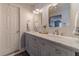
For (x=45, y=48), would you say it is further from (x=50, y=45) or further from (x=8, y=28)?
(x=8, y=28)

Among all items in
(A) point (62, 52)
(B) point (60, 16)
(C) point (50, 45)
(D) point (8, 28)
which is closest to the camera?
(A) point (62, 52)

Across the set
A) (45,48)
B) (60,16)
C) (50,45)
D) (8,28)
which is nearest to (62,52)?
(50,45)

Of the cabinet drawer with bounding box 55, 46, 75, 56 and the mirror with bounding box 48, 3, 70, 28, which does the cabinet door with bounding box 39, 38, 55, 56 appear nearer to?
the cabinet drawer with bounding box 55, 46, 75, 56

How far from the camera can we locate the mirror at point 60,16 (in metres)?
1.91

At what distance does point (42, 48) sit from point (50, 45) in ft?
0.66

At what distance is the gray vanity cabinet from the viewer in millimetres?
1488

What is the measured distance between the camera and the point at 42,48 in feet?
5.91

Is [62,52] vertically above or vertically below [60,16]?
below

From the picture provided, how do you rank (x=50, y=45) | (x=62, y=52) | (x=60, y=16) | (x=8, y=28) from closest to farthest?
1. (x=62, y=52)
2. (x=50, y=45)
3. (x=8, y=28)
4. (x=60, y=16)

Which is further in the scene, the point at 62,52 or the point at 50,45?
the point at 50,45

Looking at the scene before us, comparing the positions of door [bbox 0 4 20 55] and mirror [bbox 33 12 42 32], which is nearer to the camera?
door [bbox 0 4 20 55]

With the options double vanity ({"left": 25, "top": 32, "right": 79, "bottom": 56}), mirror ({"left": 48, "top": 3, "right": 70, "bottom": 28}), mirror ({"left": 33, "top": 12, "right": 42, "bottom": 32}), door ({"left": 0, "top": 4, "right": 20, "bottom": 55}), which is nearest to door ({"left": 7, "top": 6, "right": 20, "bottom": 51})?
door ({"left": 0, "top": 4, "right": 20, "bottom": 55})

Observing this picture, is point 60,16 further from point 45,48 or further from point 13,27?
point 13,27

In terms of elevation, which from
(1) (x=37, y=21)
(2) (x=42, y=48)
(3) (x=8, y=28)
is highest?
(1) (x=37, y=21)
